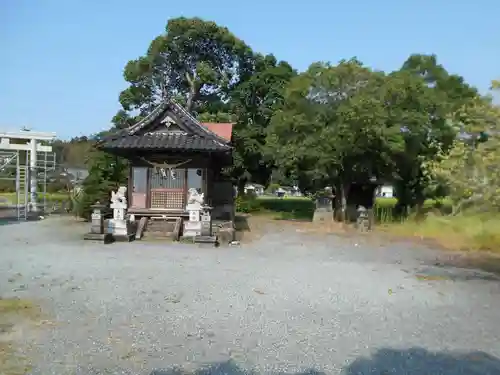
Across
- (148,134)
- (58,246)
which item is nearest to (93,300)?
(58,246)

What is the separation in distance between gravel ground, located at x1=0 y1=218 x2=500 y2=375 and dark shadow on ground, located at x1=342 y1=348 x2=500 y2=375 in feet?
0.04

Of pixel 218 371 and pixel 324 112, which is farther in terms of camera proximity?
pixel 324 112

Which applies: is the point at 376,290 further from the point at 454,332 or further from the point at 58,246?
the point at 58,246

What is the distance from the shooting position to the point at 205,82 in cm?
3375

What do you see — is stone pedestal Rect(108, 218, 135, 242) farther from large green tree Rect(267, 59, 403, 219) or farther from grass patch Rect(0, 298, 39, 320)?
large green tree Rect(267, 59, 403, 219)

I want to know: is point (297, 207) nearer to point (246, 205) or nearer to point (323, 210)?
point (246, 205)

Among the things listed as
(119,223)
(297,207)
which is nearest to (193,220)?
(119,223)

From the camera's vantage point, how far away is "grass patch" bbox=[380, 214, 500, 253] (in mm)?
15872

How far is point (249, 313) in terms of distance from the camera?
680 centimetres

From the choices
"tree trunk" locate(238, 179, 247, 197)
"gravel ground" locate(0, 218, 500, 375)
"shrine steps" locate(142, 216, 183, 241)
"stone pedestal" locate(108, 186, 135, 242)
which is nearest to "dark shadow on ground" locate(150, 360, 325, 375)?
"gravel ground" locate(0, 218, 500, 375)

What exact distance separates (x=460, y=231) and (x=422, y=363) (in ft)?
51.4

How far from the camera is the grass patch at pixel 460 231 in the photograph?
1587 centimetres

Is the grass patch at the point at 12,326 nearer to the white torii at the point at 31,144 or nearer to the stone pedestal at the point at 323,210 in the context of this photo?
the white torii at the point at 31,144

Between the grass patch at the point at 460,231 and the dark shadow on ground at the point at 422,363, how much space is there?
32.3 ft
